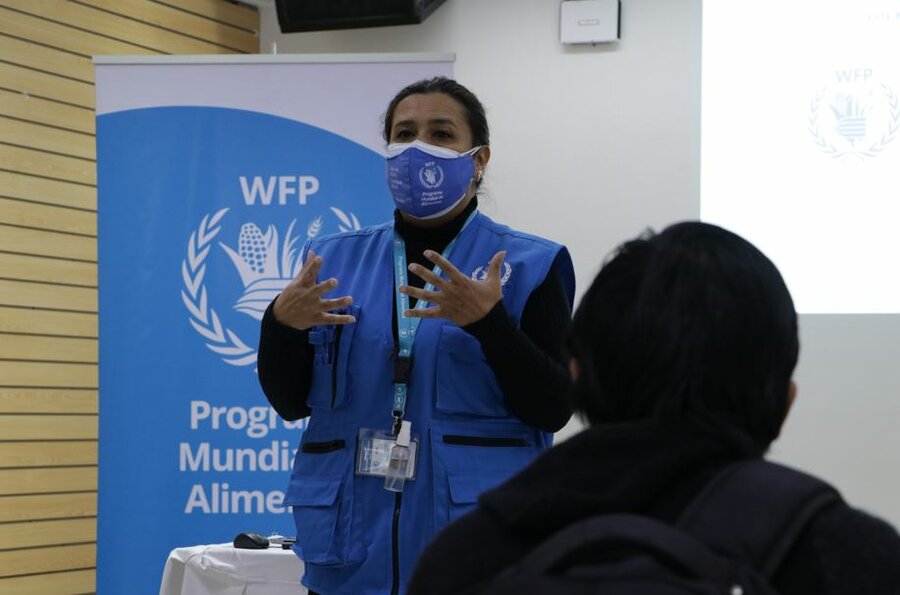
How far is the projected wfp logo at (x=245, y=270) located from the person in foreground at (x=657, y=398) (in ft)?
8.70

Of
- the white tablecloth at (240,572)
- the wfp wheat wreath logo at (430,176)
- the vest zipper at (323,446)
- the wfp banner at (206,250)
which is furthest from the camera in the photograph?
the wfp banner at (206,250)

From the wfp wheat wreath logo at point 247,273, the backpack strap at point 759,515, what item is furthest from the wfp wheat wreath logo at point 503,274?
the wfp wheat wreath logo at point 247,273

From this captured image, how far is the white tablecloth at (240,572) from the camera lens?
8.38ft

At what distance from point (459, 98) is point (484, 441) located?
2.14 ft

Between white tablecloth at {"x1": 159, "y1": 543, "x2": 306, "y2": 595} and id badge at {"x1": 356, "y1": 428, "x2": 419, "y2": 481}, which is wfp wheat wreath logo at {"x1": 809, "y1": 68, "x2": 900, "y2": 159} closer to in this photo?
white tablecloth at {"x1": 159, "y1": 543, "x2": 306, "y2": 595}

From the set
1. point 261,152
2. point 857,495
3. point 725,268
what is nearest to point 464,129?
point 725,268

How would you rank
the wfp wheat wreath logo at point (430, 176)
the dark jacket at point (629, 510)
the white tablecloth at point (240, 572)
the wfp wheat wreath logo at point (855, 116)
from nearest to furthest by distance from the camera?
the dark jacket at point (629, 510) < the wfp wheat wreath logo at point (430, 176) < the white tablecloth at point (240, 572) < the wfp wheat wreath logo at point (855, 116)

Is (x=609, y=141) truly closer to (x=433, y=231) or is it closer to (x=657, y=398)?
(x=433, y=231)

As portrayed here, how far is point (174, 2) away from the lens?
5320mm

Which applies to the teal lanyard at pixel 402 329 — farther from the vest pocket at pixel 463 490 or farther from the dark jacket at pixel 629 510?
the dark jacket at pixel 629 510

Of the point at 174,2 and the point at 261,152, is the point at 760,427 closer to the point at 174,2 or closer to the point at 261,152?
the point at 261,152

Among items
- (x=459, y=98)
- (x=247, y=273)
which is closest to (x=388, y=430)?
(x=459, y=98)

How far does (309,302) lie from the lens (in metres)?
1.83

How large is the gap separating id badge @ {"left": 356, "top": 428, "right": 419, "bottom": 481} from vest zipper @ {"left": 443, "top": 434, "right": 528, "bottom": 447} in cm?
5
